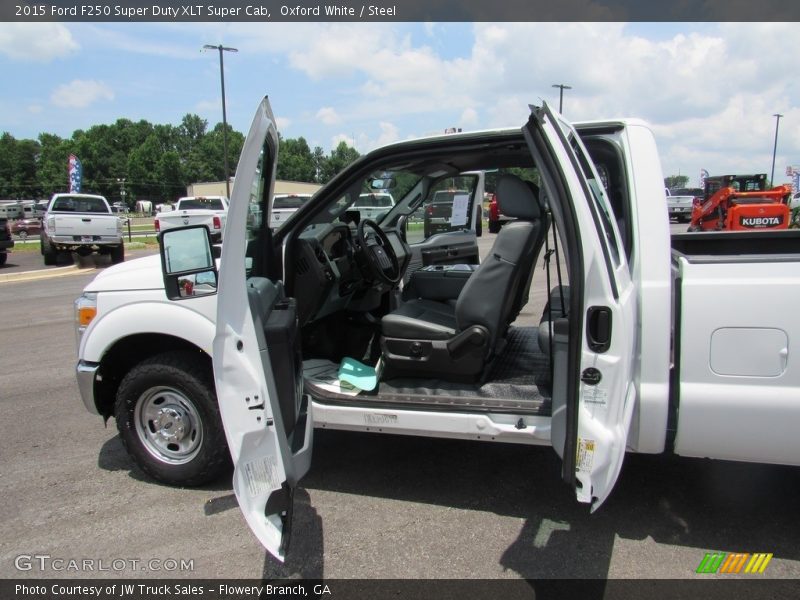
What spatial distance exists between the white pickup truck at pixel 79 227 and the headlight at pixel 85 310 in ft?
43.9

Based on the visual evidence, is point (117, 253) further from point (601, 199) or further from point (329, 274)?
point (601, 199)

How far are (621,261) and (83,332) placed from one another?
3.00 meters

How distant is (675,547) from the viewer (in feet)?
9.20

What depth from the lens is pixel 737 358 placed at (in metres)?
2.52

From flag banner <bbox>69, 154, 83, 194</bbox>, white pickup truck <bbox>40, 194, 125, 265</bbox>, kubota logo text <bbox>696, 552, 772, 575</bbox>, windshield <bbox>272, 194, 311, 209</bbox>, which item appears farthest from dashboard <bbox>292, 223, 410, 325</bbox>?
flag banner <bbox>69, 154, 83, 194</bbox>

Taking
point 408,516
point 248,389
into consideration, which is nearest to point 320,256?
point 248,389

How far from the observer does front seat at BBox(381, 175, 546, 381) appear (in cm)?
314

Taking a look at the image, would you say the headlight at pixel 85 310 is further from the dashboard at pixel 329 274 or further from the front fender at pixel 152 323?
the dashboard at pixel 329 274

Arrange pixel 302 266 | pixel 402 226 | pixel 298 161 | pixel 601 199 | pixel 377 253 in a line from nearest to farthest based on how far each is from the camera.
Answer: pixel 601 199 → pixel 302 266 → pixel 377 253 → pixel 402 226 → pixel 298 161

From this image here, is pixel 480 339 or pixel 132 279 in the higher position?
pixel 132 279

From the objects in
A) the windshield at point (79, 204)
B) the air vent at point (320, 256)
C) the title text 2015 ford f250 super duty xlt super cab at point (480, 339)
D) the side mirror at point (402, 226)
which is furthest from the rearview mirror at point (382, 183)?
the windshield at point (79, 204)

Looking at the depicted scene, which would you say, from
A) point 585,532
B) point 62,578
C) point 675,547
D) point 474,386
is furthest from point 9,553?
point 675,547

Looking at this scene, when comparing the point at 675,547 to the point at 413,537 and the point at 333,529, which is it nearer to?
the point at 413,537

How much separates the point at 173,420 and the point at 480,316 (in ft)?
6.03
